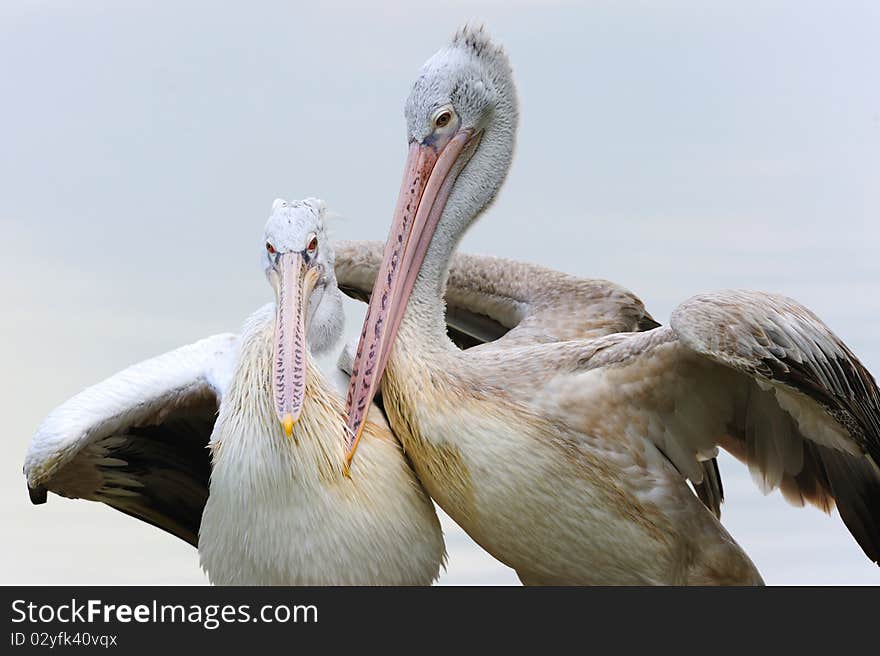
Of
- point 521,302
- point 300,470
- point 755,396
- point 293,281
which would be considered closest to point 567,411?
point 755,396

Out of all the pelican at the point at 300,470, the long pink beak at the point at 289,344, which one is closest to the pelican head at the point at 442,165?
the pelican at the point at 300,470

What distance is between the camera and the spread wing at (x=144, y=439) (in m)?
7.33

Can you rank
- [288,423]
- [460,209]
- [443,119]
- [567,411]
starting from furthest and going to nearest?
[460,209] < [443,119] < [567,411] < [288,423]

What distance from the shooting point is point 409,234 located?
23.0 feet

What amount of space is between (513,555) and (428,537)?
41cm

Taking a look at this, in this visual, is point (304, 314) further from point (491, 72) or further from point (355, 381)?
point (491, 72)

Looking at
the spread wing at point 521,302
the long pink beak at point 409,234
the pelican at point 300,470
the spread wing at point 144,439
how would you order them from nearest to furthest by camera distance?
the pelican at point 300,470 → the long pink beak at point 409,234 → the spread wing at point 144,439 → the spread wing at point 521,302

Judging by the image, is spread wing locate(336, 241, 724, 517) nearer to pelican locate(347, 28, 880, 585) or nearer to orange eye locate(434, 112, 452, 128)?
pelican locate(347, 28, 880, 585)

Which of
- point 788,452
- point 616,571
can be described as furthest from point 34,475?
point 788,452

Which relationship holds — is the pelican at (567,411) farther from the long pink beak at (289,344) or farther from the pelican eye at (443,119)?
the long pink beak at (289,344)

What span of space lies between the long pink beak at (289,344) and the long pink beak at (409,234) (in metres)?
0.48

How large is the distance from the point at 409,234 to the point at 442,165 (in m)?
0.35

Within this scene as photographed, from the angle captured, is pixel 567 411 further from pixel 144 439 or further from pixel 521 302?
pixel 144 439

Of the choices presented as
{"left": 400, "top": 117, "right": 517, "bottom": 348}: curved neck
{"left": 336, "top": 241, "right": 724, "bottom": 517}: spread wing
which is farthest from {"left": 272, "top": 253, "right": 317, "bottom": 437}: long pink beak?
{"left": 336, "top": 241, "right": 724, "bottom": 517}: spread wing
